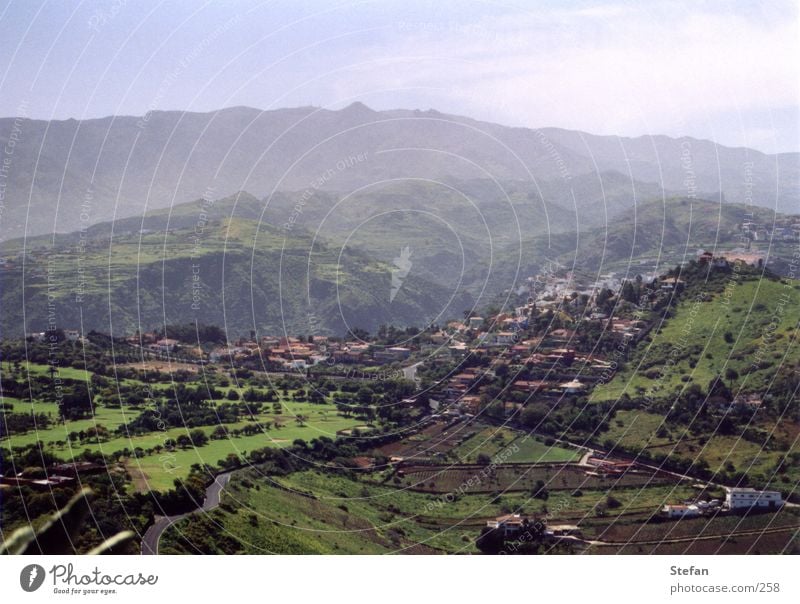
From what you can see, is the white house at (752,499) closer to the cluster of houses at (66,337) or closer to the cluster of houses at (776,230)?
the cluster of houses at (66,337)

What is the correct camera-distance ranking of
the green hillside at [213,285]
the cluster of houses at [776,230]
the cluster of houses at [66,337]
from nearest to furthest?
1. the cluster of houses at [66,337]
2. the green hillside at [213,285]
3. the cluster of houses at [776,230]

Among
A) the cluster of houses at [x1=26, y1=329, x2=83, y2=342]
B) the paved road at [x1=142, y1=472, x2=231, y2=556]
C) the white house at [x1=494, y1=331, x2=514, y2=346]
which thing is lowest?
the paved road at [x1=142, y1=472, x2=231, y2=556]

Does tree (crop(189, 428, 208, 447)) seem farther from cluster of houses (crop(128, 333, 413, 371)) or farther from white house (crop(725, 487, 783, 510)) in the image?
white house (crop(725, 487, 783, 510))

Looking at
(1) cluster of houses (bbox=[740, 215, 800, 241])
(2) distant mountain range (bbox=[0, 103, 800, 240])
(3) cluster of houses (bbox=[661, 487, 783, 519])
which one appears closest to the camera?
(3) cluster of houses (bbox=[661, 487, 783, 519])

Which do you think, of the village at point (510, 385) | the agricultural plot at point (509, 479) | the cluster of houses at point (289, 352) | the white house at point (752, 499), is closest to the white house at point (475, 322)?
the village at point (510, 385)

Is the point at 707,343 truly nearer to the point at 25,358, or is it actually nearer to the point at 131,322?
the point at 25,358

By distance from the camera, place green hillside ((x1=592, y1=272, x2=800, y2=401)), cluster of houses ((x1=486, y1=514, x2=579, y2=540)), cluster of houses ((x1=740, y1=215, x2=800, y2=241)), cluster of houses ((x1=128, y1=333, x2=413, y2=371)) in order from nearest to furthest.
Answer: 1. cluster of houses ((x1=486, y1=514, x2=579, y2=540))
2. green hillside ((x1=592, y1=272, x2=800, y2=401))
3. cluster of houses ((x1=128, y1=333, x2=413, y2=371))
4. cluster of houses ((x1=740, y1=215, x2=800, y2=241))

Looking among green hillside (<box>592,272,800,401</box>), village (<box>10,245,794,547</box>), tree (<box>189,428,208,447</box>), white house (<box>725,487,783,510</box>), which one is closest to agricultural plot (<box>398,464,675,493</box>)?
village (<box>10,245,794,547</box>)

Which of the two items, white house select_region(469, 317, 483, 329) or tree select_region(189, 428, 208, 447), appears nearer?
tree select_region(189, 428, 208, 447)

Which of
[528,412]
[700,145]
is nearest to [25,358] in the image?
[528,412]
